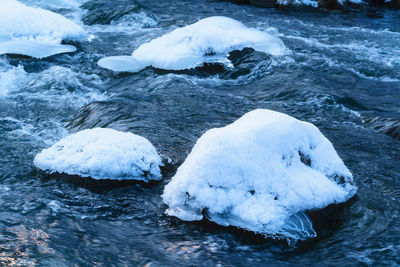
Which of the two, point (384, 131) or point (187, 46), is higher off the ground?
point (187, 46)

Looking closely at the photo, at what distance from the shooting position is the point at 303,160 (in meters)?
3.46

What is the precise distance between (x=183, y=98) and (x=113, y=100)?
3.16 feet

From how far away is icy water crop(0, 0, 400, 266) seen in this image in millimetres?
2852

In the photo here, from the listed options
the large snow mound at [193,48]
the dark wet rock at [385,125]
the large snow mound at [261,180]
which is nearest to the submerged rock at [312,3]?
the large snow mound at [193,48]

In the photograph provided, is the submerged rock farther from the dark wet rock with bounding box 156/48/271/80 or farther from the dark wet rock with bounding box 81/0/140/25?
the dark wet rock with bounding box 156/48/271/80

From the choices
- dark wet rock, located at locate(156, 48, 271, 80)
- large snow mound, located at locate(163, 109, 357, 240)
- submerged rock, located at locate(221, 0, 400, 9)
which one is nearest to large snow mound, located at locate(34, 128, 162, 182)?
large snow mound, located at locate(163, 109, 357, 240)

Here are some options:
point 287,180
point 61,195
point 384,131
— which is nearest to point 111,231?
point 61,195

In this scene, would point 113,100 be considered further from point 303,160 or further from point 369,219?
point 369,219

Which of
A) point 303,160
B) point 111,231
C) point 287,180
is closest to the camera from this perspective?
point 111,231

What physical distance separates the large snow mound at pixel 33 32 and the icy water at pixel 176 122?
0.24 m

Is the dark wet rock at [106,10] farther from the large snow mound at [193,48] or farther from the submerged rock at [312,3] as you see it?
the submerged rock at [312,3]

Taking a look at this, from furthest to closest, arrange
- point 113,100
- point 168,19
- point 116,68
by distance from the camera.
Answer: point 168,19, point 116,68, point 113,100

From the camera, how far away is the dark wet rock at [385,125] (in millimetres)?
5129

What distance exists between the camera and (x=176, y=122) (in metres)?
5.13
